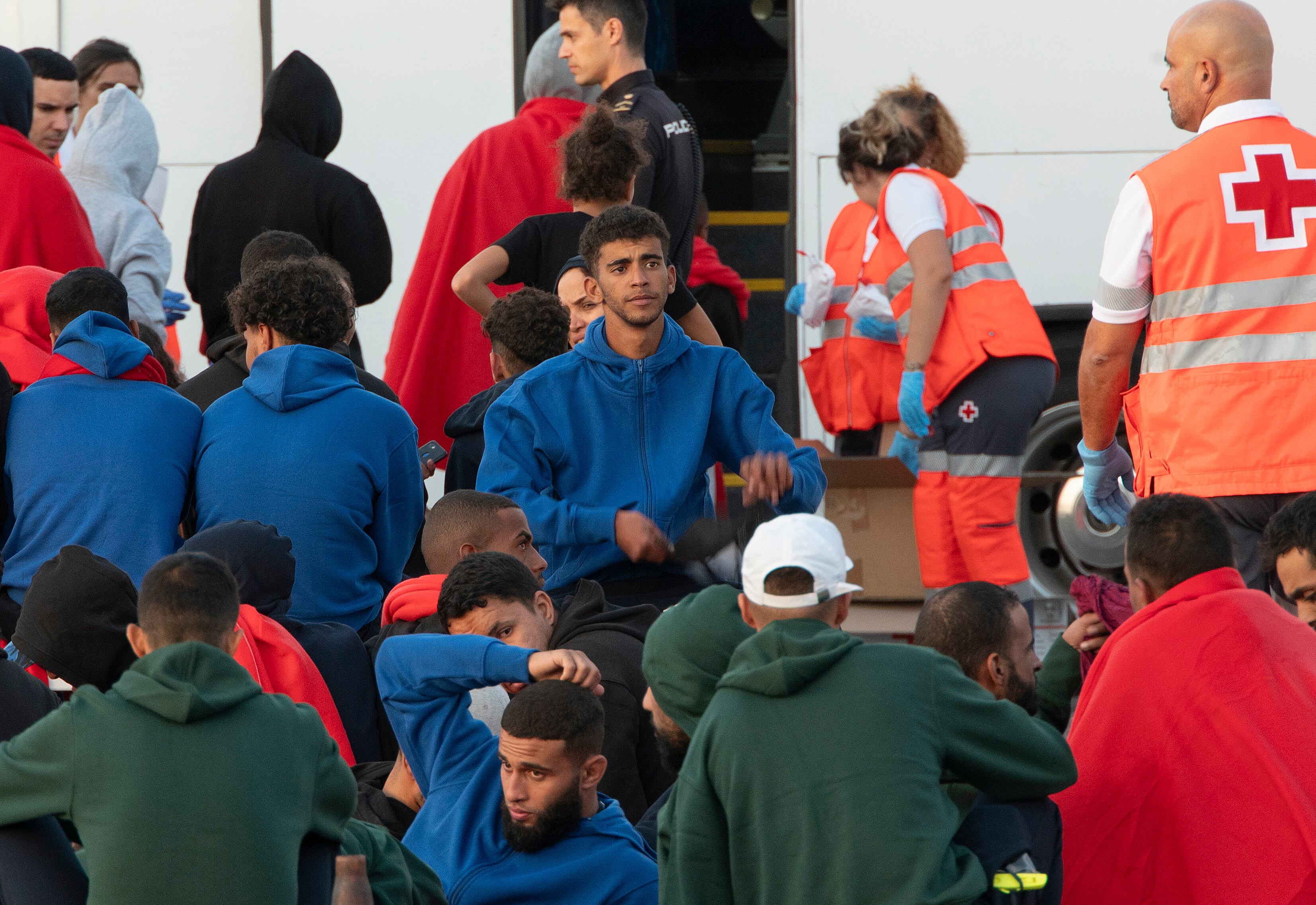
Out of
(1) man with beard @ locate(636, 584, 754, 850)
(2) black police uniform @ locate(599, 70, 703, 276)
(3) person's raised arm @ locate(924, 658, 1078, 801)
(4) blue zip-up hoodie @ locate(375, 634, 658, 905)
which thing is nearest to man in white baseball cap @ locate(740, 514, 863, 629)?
(1) man with beard @ locate(636, 584, 754, 850)

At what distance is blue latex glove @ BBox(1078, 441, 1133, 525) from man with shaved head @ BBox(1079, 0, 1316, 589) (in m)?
0.19

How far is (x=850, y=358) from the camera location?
6637 millimetres

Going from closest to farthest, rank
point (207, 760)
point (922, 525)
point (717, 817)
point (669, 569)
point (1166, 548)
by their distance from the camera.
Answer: point (207, 760), point (717, 817), point (1166, 548), point (669, 569), point (922, 525)

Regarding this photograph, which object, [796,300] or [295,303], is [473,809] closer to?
[295,303]

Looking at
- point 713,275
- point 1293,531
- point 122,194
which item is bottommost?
point 1293,531

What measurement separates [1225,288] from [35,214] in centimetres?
358

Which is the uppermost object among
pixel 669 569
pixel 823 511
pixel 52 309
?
pixel 52 309

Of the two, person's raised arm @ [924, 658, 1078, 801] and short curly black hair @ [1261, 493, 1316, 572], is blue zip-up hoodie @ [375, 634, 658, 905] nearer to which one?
person's raised arm @ [924, 658, 1078, 801]

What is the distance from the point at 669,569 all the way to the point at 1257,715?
1532 mm

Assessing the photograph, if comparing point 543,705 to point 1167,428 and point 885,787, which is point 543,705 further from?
point 1167,428

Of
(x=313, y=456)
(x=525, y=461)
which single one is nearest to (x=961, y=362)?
(x=525, y=461)

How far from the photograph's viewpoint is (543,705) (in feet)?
9.59

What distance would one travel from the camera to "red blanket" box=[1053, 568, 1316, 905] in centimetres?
291

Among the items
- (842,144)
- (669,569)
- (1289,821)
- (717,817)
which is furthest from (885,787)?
(842,144)
